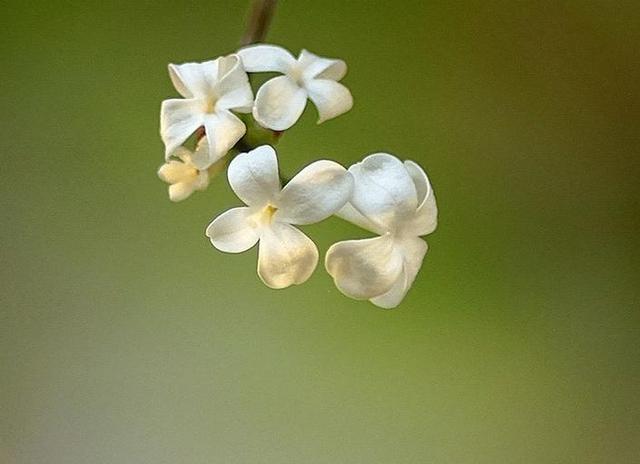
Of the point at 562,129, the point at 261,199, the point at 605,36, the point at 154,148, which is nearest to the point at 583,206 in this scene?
the point at 562,129

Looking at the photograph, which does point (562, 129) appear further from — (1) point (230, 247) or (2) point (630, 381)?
(1) point (230, 247)

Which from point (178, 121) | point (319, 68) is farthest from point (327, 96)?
point (178, 121)

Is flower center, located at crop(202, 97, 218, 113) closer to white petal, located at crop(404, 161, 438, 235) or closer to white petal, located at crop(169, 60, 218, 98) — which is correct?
white petal, located at crop(169, 60, 218, 98)

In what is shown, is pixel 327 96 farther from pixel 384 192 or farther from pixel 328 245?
pixel 328 245

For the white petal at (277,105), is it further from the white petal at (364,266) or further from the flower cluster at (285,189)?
the white petal at (364,266)

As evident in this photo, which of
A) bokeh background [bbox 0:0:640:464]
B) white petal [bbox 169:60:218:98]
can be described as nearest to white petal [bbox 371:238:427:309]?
white petal [bbox 169:60:218:98]

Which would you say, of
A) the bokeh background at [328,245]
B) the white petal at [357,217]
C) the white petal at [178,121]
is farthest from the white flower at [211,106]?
the bokeh background at [328,245]

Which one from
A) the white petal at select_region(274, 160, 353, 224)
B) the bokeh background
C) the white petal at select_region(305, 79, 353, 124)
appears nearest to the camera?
the white petal at select_region(274, 160, 353, 224)
